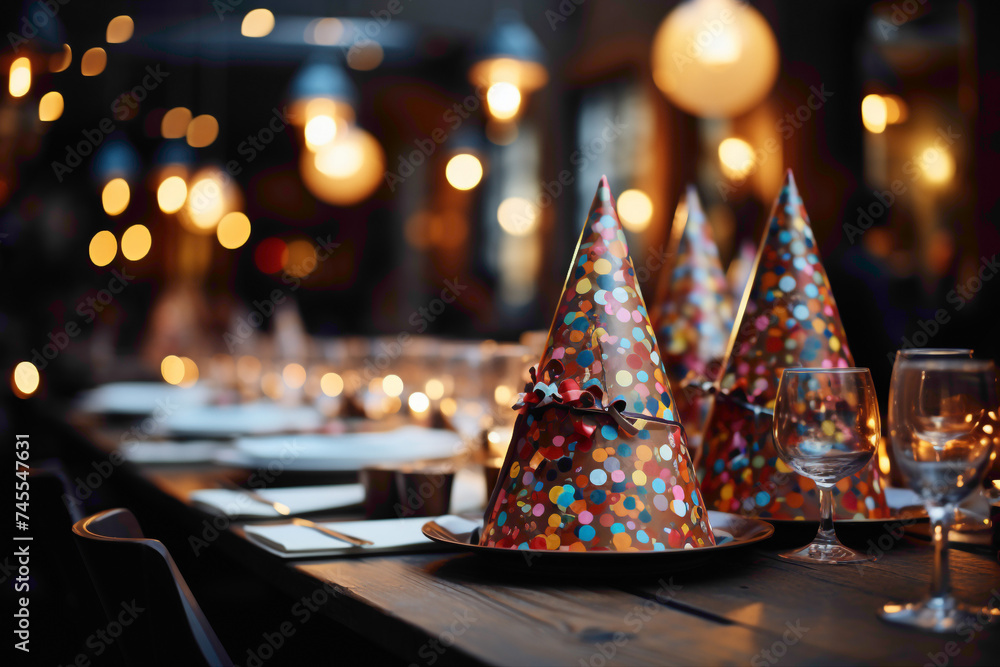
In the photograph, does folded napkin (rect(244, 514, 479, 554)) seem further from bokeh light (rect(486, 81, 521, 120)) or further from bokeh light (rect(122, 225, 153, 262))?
bokeh light (rect(122, 225, 153, 262))

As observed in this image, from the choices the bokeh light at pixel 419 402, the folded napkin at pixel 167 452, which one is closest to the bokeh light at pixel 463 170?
the bokeh light at pixel 419 402

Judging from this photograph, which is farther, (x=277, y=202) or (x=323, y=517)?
(x=277, y=202)

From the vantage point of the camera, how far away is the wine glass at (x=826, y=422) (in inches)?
33.2

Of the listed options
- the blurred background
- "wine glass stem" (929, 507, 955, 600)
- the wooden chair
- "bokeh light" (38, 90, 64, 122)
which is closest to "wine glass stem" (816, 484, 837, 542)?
"wine glass stem" (929, 507, 955, 600)

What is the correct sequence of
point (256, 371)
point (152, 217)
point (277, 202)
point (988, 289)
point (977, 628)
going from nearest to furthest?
point (977, 628) → point (988, 289) → point (256, 371) → point (152, 217) → point (277, 202)

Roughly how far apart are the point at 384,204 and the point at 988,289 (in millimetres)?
7788

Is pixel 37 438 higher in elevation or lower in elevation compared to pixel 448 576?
lower

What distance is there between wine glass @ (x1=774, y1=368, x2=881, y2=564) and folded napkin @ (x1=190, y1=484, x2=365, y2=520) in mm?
672

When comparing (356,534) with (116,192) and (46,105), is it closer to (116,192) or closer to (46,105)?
(46,105)

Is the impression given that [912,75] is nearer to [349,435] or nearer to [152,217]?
[349,435]

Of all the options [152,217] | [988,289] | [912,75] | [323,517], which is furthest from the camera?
[152,217]

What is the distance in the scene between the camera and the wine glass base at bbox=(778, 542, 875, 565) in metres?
0.88

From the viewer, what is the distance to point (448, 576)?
0.85m

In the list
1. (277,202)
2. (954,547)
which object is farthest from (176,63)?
(954,547)
